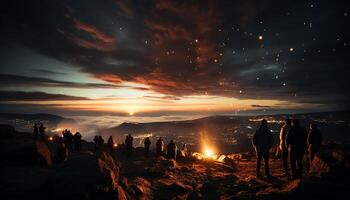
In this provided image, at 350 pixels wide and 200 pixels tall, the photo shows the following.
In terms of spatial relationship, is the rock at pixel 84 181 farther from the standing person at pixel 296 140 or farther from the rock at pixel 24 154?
the standing person at pixel 296 140

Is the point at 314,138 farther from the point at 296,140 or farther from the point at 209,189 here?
the point at 209,189

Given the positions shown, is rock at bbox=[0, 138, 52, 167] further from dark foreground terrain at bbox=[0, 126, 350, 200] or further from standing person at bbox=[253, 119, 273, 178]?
standing person at bbox=[253, 119, 273, 178]

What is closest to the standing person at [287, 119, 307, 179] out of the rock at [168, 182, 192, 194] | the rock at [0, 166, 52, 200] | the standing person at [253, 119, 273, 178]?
the standing person at [253, 119, 273, 178]

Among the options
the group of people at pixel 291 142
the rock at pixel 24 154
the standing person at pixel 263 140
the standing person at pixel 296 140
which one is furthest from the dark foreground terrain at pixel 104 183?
the standing person at pixel 263 140

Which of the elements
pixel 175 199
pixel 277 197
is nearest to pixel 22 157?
pixel 175 199

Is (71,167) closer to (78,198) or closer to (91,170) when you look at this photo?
(91,170)

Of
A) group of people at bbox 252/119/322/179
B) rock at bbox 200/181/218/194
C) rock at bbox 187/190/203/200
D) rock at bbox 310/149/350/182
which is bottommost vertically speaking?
rock at bbox 200/181/218/194
